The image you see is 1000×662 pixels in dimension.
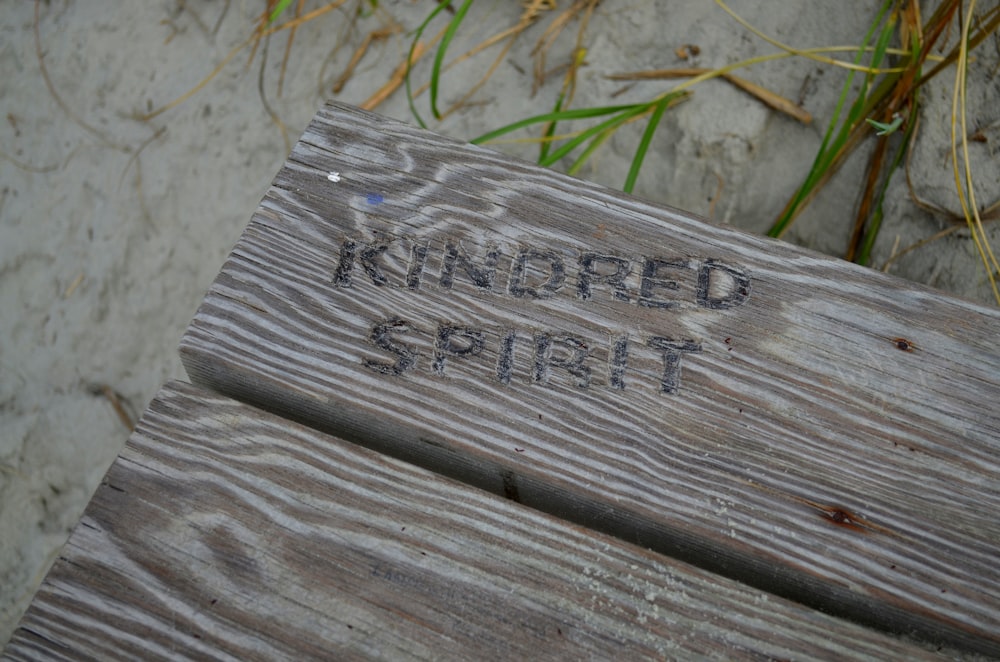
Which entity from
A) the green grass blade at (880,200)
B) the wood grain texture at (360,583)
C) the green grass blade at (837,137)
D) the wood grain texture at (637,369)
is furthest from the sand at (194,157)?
the wood grain texture at (360,583)

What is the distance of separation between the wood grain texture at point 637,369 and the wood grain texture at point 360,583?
7 centimetres

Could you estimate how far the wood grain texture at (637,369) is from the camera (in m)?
1.07

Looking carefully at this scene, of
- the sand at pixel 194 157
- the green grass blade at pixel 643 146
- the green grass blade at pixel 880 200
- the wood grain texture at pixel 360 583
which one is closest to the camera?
the wood grain texture at pixel 360 583

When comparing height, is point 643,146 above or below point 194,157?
above

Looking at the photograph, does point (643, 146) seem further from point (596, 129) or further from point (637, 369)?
point (637, 369)

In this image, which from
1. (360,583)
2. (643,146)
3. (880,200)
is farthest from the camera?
(880,200)

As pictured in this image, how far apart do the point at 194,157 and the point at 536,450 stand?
5.96 ft

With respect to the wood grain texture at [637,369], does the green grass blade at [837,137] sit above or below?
above

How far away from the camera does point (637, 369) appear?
115cm

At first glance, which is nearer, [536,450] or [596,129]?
[536,450]

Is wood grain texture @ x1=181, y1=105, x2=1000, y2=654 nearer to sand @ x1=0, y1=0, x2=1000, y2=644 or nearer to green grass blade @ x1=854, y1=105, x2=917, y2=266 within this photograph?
green grass blade @ x1=854, y1=105, x2=917, y2=266

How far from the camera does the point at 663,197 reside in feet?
6.90

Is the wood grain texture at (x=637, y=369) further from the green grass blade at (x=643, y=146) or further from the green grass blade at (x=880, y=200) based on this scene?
the green grass blade at (x=880, y=200)

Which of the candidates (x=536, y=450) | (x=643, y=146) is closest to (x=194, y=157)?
(x=643, y=146)
